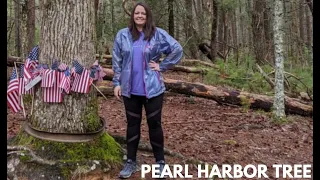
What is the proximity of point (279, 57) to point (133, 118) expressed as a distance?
14.1 ft

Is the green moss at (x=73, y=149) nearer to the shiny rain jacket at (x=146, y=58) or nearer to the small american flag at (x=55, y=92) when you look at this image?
the small american flag at (x=55, y=92)

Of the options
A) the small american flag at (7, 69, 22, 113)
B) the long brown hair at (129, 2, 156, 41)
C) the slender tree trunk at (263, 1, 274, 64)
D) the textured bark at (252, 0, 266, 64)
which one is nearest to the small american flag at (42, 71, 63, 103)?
the small american flag at (7, 69, 22, 113)

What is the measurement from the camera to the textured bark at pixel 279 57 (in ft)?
24.5

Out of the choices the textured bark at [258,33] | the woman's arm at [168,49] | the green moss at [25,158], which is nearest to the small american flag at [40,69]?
the green moss at [25,158]

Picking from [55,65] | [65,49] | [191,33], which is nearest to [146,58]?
[65,49]

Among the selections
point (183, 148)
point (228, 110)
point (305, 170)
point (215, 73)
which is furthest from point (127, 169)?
point (215, 73)

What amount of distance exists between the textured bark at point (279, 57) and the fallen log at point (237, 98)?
29.8 inches

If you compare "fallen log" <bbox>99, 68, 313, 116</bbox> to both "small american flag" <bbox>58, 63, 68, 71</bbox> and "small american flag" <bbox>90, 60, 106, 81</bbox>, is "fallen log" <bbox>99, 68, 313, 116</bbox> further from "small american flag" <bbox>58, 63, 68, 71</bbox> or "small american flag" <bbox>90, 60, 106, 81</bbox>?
"small american flag" <bbox>58, 63, 68, 71</bbox>

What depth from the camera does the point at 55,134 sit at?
170 inches

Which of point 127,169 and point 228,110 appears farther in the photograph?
point 228,110

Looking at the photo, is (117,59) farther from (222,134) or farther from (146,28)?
(222,134)

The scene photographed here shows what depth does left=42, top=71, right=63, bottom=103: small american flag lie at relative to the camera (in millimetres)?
4305

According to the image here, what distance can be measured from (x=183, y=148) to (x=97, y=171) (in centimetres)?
175

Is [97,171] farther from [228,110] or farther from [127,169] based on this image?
[228,110]
